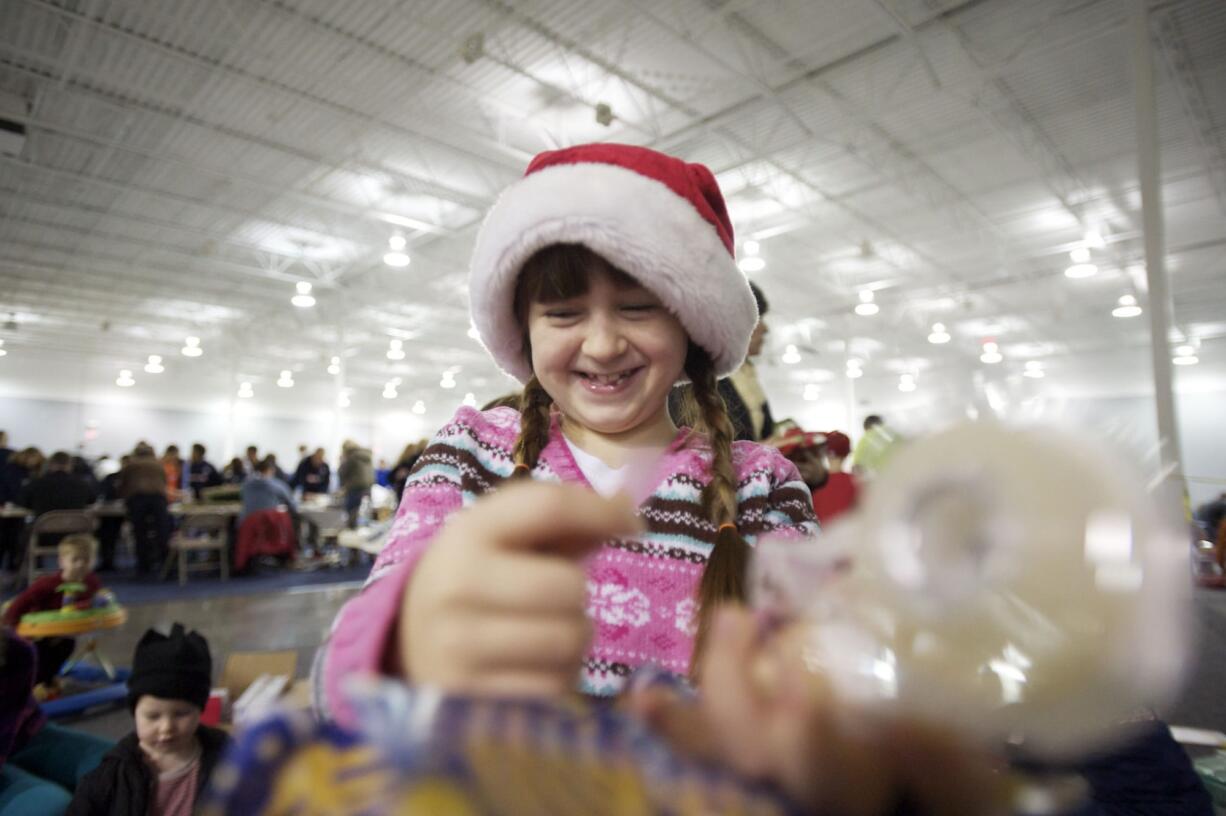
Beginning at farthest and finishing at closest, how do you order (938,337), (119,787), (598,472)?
(938,337) < (119,787) < (598,472)

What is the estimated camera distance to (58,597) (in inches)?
120

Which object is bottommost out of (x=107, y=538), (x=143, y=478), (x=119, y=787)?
(x=107, y=538)

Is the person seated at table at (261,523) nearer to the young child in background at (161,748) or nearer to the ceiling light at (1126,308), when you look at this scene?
the young child in background at (161,748)

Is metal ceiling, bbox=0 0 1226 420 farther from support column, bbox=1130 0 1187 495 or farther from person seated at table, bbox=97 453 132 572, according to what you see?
→ person seated at table, bbox=97 453 132 572

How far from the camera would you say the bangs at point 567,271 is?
0.57m

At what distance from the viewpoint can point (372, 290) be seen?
10977mm

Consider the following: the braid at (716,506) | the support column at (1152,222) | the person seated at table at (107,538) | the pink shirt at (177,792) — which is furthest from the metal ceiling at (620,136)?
the person seated at table at (107,538)

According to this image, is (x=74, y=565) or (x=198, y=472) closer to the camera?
(x=74, y=565)

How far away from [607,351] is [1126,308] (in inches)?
508

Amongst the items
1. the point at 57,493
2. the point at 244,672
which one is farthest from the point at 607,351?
the point at 57,493

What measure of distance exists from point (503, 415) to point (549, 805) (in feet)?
1.87

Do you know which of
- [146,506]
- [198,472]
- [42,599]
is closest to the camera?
[42,599]

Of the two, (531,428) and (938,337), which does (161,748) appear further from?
(938,337)

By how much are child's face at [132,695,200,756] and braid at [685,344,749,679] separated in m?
1.54
